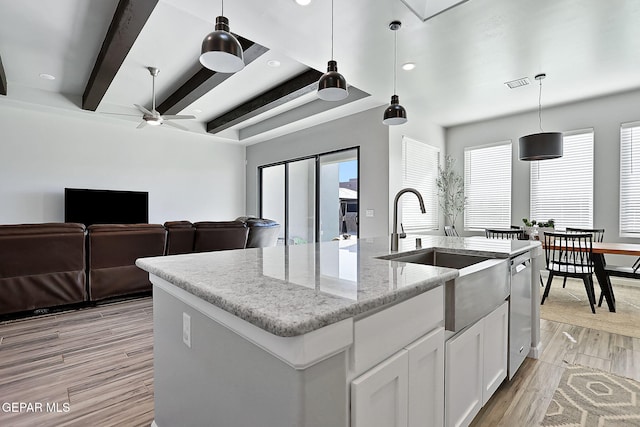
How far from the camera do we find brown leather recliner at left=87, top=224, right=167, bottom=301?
3270 millimetres

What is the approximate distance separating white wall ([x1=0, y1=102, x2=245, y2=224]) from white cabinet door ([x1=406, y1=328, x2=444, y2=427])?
22.3 feet

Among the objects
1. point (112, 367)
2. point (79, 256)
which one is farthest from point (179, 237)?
point (112, 367)

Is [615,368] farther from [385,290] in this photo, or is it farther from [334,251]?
[385,290]

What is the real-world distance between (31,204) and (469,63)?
282 inches

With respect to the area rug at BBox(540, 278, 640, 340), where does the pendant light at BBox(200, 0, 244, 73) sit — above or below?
above

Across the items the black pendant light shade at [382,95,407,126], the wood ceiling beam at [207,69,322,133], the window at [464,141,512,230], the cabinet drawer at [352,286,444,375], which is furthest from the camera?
the window at [464,141,512,230]

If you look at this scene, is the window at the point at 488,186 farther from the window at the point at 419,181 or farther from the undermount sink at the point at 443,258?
the undermount sink at the point at 443,258

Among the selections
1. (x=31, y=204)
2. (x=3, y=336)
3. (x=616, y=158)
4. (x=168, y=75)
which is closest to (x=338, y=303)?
(x=3, y=336)

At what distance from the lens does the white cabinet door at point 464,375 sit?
126 centimetres

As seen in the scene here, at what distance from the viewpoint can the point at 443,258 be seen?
→ 6.92 feet

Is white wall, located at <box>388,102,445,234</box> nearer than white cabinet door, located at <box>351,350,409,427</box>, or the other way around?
white cabinet door, located at <box>351,350,409,427</box>

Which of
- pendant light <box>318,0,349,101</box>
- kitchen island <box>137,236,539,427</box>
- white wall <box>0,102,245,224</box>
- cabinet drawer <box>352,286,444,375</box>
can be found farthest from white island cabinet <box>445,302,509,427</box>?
white wall <box>0,102,245,224</box>

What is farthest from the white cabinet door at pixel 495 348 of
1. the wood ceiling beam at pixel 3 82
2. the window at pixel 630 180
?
the wood ceiling beam at pixel 3 82

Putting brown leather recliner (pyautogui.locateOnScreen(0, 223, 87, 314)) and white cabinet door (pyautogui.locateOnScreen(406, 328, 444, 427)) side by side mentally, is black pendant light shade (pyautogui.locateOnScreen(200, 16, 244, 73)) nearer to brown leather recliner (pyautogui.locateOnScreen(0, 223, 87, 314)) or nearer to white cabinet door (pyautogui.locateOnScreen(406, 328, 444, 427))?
white cabinet door (pyautogui.locateOnScreen(406, 328, 444, 427))
